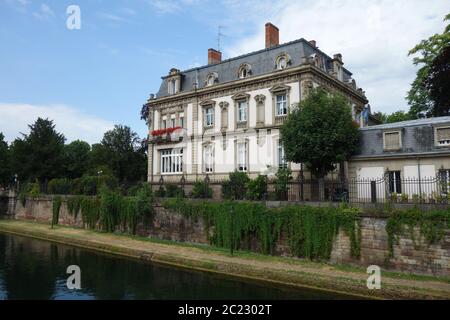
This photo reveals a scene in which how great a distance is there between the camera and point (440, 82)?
26.6 m

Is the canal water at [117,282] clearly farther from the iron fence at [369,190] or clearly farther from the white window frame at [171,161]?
the white window frame at [171,161]

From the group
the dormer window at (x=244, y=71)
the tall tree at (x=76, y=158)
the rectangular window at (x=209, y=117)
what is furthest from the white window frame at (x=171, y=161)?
the tall tree at (x=76, y=158)

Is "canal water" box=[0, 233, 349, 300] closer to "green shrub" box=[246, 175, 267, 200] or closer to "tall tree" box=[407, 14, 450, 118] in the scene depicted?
"green shrub" box=[246, 175, 267, 200]

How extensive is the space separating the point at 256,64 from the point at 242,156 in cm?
718

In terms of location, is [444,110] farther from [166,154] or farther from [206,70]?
[166,154]

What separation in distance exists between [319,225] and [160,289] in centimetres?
717

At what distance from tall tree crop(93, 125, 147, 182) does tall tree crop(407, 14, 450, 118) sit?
107ft

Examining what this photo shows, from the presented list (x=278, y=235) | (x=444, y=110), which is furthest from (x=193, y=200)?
(x=444, y=110)

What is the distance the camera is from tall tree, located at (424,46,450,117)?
25984 millimetres

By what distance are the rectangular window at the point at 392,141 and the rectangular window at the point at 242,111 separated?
11.3m

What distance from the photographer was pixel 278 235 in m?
17.3

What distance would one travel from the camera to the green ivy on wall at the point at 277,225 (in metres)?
15.6

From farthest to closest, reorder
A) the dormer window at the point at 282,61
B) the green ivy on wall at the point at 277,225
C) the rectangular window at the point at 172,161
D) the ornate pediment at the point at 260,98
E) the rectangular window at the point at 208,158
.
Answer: the rectangular window at the point at 172,161 → the rectangular window at the point at 208,158 → the ornate pediment at the point at 260,98 → the dormer window at the point at 282,61 → the green ivy on wall at the point at 277,225

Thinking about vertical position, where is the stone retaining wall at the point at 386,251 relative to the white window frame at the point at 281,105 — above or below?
below
